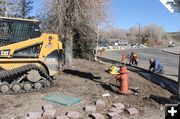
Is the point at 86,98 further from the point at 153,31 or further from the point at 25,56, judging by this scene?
the point at 153,31

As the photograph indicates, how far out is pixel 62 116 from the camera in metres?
7.26

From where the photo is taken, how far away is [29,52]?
34.9ft

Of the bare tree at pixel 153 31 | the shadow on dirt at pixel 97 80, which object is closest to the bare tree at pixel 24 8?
the shadow on dirt at pixel 97 80

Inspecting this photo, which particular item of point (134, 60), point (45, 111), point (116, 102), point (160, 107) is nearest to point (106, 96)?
point (116, 102)

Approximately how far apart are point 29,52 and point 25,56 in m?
0.18

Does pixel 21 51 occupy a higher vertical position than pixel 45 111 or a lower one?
higher

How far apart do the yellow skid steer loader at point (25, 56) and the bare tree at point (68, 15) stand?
5.71 meters

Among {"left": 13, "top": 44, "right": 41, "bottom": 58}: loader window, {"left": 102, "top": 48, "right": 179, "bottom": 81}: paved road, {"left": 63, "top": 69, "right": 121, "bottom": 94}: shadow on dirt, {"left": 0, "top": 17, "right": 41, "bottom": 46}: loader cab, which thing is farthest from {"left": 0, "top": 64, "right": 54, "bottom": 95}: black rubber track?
{"left": 102, "top": 48, "right": 179, "bottom": 81}: paved road

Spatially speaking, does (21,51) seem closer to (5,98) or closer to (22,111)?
(5,98)

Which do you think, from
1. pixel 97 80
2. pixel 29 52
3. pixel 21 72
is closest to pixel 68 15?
pixel 97 80

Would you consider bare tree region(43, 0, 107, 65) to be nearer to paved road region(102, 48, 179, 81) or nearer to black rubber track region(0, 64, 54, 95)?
paved road region(102, 48, 179, 81)

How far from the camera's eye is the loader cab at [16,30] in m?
10.7

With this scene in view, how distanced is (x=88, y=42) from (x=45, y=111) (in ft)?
62.2

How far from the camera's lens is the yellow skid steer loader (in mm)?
10156
